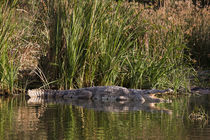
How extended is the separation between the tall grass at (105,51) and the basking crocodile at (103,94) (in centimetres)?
42

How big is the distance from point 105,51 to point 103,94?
3.82 ft

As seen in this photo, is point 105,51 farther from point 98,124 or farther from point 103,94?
point 98,124

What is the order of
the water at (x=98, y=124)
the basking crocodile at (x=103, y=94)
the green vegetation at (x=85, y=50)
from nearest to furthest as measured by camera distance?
the water at (x=98, y=124), the basking crocodile at (x=103, y=94), the green vegetation at (x=85, y=50)

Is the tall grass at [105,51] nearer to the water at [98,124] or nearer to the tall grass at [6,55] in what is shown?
the tall grass at [6,55]

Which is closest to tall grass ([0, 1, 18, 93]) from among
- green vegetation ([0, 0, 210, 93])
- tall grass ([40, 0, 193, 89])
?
green vegetation ([0, 0, 210, 93])

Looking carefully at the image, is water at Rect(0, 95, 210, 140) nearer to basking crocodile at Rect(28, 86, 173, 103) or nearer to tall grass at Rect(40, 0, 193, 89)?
basking crocodile at Rect(28, 86, 173, 103)

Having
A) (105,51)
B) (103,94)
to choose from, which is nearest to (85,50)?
(105,51)

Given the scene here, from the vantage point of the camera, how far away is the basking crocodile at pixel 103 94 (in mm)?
9391

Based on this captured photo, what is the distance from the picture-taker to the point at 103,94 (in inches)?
374

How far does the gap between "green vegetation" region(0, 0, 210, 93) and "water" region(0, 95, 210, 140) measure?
7.74ft

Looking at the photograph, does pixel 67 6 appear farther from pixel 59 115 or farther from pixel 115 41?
pixel 59 115

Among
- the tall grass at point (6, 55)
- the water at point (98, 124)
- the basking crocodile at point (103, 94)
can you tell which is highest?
the tall grass at point (6, 55)

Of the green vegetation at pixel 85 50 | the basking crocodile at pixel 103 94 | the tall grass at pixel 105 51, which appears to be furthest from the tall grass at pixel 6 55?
the tall grass at pixel 105 51

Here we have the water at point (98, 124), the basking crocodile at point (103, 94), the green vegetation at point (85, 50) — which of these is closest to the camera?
the water at point (98, 124)
